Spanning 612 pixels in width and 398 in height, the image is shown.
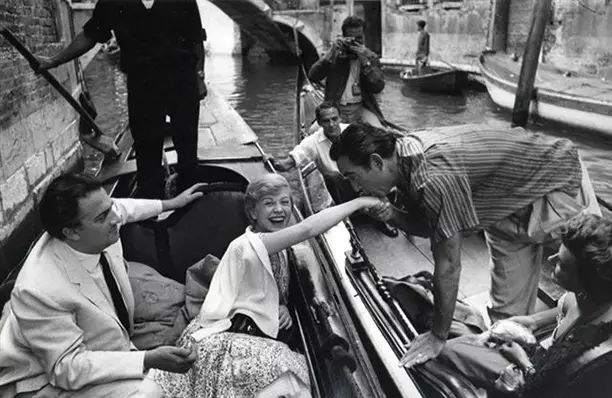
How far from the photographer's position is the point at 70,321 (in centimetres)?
131

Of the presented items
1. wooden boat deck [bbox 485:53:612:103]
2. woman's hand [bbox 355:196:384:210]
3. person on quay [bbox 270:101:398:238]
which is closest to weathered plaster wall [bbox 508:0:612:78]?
wooden boat deck [bbox 485:53:612:103]

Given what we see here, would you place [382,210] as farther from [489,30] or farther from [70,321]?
[489,30]

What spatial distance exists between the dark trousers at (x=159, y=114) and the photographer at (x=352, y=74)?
1.44 meters

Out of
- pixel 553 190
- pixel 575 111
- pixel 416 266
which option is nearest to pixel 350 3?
pixel 575 111

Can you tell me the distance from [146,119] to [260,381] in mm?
1436

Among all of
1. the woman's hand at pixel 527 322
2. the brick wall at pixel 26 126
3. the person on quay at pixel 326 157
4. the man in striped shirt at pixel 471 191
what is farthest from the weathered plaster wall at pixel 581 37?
the woman's hand at pixel 527 322

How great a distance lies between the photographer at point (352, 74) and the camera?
370 cm

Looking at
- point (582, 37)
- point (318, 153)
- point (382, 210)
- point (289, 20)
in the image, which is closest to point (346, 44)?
point (318, 153)

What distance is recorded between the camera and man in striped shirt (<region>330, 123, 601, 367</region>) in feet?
4.64

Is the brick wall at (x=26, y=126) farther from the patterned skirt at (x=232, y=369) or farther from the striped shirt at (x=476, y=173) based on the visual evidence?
the striped shirt at (x=476, y=173)

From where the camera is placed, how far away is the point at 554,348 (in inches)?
43.9

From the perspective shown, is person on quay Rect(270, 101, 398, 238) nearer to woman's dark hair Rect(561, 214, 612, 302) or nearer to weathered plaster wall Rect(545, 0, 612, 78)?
woman's dark hair Rect(561, 214, 612, 302)

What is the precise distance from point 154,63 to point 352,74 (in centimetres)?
168

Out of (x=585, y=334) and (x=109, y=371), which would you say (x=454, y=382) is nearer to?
(x=585, y=334)
